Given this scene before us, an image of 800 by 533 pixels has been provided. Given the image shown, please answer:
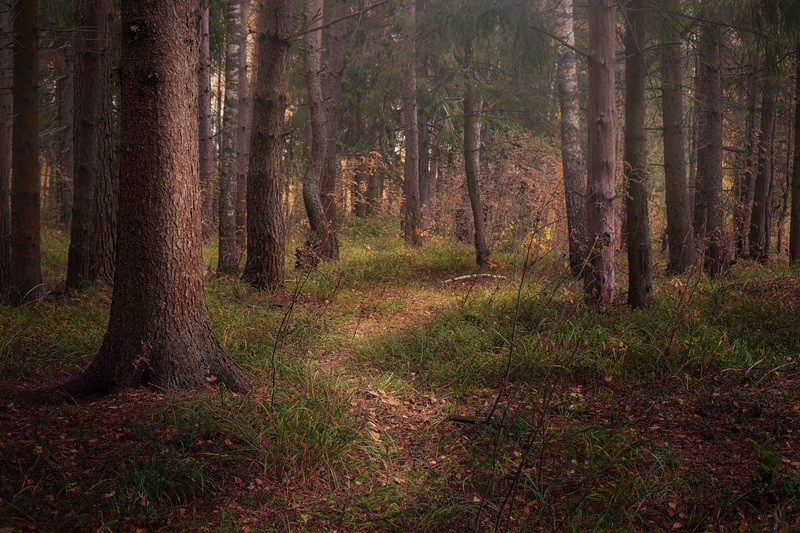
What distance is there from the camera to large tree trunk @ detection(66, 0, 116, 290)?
333 inches

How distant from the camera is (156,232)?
4.64 meters

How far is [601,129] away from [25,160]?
24.0 feet

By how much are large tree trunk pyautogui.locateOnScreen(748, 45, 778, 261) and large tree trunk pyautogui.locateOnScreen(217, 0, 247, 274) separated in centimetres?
1033

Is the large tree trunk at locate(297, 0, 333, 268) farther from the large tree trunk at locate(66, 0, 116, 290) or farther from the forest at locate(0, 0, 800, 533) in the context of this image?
the large tree trunk at locate(66, 0, 116, 290)

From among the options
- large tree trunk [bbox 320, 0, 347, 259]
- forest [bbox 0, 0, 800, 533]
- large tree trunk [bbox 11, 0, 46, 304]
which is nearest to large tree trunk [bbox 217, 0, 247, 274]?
forest [bbox 0, 0, 800, 533]

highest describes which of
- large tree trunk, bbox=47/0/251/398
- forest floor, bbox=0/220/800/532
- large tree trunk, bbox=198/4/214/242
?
large tree trunk, bbox=198/4/214/242

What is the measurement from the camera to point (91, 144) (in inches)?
336

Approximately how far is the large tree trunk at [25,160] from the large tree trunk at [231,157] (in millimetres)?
2891

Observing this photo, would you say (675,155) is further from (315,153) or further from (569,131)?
(315,153)

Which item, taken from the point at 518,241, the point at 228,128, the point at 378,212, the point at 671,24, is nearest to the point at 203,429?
the point at 671,24

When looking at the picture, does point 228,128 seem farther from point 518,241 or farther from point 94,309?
point 518,241

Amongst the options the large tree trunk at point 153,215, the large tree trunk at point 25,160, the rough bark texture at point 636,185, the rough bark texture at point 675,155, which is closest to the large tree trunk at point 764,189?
the rough bark texture at point 675,155

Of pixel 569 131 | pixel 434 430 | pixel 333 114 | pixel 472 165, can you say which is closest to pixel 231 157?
pixel 333 114

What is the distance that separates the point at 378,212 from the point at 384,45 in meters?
6.52
